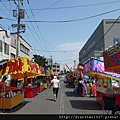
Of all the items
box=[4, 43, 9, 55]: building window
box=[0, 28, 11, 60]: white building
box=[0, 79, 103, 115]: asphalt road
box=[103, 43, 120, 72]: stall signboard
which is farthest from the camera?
box=[4, 43, 9, 55]: building window

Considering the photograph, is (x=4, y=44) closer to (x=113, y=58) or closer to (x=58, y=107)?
(x=58, y=107)

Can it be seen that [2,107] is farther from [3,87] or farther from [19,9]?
[19,9]

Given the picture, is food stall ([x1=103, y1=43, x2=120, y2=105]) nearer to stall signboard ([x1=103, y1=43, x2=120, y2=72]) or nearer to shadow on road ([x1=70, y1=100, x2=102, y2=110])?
stall signboard ([x1=103, y1=43, x2=120, y2=72])

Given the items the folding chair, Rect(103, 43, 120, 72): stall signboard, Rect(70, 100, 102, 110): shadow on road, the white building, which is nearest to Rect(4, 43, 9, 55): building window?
the white building

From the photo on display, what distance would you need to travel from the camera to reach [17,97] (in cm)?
1328

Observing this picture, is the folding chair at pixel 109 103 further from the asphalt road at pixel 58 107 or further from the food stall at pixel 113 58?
the food stall at pixel 113 58

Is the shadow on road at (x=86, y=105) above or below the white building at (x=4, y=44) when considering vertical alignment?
below

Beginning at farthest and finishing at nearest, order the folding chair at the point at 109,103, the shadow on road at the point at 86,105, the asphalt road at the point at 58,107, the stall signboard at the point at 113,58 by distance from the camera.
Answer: the shadow on road at the point at 86,105, the folding chair at the point at 109,103, the asphalt road at the point at 58,107, the stall signboard at the point at 113,58

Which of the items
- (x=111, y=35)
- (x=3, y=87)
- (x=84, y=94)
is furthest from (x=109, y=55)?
(x=111, y=35)

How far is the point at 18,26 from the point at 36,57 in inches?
1909

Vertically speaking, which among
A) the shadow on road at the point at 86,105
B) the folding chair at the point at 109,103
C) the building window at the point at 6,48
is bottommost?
the shadow on road at the point at 86,105

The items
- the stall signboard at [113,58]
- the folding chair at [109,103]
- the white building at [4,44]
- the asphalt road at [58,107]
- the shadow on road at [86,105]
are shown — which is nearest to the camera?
the stall signboard at [113,58]

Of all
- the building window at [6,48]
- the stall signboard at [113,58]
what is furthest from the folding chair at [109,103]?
the building window at [6,48]

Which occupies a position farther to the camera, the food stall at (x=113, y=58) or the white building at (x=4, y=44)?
the white building at (x=4, y=44)
